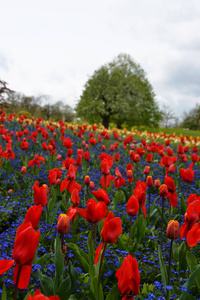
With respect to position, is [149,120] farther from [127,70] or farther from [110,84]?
[110,84]

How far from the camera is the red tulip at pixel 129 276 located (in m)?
1.22

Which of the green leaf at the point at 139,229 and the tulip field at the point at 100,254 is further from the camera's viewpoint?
the green leaf at the point at 139,229

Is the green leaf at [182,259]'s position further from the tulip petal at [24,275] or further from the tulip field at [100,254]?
the tulip petal at [24,275]

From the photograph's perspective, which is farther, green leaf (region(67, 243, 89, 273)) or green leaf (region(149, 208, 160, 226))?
green leaf (region(149, 208, 160, 226))

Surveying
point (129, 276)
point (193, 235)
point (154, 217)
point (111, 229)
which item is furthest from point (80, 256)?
point (154, 217)

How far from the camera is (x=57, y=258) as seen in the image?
178cm

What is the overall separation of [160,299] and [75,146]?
725 centimetres

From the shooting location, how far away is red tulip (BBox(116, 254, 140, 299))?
1.22 meters

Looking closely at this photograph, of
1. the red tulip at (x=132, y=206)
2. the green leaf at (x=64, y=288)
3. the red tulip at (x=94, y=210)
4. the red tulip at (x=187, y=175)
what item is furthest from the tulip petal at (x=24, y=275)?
the red tulip at (x=187, y=175)

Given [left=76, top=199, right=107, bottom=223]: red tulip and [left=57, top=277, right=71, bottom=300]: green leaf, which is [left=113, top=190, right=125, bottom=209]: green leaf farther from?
[left=57, top=277, right=71, bottom=300]: green leaf

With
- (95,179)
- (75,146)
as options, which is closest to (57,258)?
(95,179)

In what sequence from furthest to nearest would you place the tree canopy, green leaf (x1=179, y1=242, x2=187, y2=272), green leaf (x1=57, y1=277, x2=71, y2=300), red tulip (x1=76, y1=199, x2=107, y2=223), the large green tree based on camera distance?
the tree canopy
the large green tree
green leaf (x1=179, y1=242, x2=187, y2=272)
red tulip (x1=76, y1=199, x2=107, y2=223)
green leaf (x1=57, y1=277, x2=71, y2=300)

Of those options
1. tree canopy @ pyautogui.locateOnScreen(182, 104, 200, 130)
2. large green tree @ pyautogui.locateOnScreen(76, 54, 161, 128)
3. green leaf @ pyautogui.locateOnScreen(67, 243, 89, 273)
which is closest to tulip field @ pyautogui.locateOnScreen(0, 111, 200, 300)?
green leaf @ pyautogui.locateOnScreen(67, 243, 89, 273)

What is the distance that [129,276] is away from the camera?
1227mm
